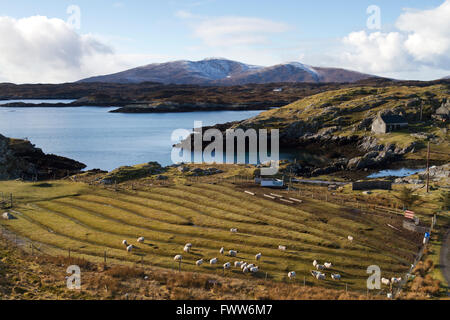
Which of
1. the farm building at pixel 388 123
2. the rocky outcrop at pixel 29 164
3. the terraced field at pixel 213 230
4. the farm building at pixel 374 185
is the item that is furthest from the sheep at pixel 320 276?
the farm building at pixel 388 123

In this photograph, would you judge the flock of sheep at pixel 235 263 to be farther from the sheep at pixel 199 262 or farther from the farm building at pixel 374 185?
the farm building at pixel 374 185

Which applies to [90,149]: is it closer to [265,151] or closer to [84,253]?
[265,151]

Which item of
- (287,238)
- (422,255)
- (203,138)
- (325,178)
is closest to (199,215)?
(287,238)

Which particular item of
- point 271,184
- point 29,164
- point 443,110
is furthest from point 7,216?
point 443,110

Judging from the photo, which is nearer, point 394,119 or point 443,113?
point 394,119

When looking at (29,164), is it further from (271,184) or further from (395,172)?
(395,172)

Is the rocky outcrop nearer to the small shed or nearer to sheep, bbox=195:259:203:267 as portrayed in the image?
the small shed
